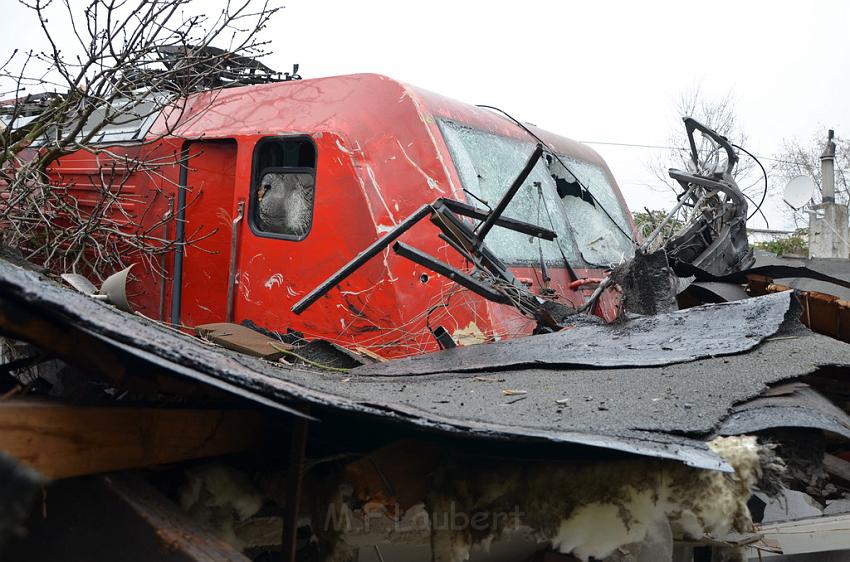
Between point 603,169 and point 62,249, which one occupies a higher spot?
point 603,169

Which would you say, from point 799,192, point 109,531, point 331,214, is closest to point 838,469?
point 109,531

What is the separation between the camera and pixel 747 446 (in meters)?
1.99

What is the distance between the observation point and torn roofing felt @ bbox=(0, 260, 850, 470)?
1.58 metres

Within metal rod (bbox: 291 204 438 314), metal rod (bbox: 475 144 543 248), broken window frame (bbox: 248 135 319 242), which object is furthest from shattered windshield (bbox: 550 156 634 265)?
metal rod (bbox: 291 204 438 314)

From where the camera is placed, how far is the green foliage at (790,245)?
70.7 feet

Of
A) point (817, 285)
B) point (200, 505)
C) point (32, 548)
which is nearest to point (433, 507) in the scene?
point (200, 505)

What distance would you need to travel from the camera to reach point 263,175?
482 cm

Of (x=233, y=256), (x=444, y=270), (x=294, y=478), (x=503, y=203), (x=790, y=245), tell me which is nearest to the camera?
(x=294, y=478)

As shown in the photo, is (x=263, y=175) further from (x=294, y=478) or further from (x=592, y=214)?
(x=294, y=478)

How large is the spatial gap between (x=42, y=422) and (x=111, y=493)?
0.79 ft

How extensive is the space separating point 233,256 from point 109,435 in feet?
10.2

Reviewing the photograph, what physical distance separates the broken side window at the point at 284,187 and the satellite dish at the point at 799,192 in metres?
11.1

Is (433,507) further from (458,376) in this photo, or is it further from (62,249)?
(62,249)

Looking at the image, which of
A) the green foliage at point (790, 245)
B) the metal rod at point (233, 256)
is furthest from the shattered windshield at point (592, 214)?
the green foliage at point (790, 245)
